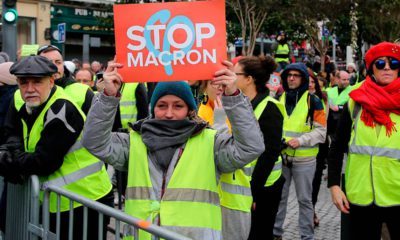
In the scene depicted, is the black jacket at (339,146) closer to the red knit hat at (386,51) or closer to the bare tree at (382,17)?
the red knit hat at (386,51)

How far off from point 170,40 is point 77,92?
200 centimetres

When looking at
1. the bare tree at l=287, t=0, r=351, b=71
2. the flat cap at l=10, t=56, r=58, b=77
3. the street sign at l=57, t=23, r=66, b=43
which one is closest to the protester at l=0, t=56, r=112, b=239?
the flat cap at l=10, t=56, r=58, b=77

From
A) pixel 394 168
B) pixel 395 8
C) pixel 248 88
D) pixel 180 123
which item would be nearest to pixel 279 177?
pixel 248 88

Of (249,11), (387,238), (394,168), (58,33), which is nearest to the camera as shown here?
(394,168)

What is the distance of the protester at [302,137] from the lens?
6.07 meters

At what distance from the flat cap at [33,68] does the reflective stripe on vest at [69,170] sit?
161mm

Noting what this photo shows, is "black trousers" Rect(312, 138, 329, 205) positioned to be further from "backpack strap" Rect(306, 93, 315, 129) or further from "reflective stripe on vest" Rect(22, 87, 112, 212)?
"reflective stripe on vest" Rect(22, 87, 112, 212)

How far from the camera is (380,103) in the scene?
3.92 m

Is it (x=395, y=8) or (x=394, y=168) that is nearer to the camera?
(x=394, y=168)

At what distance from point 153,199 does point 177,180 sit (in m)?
0.16

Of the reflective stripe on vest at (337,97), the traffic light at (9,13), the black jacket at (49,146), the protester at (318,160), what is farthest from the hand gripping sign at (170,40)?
the traffic light at (9,13)

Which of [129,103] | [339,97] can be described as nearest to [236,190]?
[129,103]

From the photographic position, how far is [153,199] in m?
3.04

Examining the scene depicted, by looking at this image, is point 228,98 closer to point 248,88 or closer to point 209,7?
point 209,7
